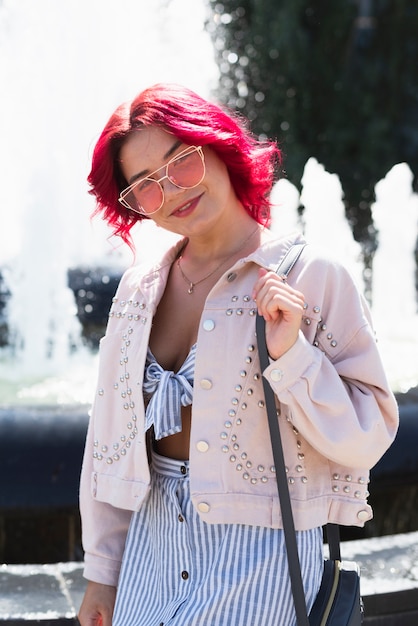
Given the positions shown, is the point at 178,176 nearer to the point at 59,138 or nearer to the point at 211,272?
the point at 211,272

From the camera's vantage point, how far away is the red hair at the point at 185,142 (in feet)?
5.40

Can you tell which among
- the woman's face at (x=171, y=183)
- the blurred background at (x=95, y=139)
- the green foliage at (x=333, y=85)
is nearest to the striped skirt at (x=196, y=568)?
the woman's face at (x=171, y=183)

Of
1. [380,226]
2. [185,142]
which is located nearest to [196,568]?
[185,142]

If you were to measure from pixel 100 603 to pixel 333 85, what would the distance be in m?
17.4

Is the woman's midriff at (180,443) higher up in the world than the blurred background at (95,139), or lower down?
higher up

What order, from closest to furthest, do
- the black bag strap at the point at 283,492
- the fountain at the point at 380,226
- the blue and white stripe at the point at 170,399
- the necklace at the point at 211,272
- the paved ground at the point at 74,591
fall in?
the black bag strap at the point at 283,492 < the blue and white stripe at the point at 170,399 < the necklace at the point at 211,272 < the paved ground at the point at 74,591 < the fountain at the point at 380,226

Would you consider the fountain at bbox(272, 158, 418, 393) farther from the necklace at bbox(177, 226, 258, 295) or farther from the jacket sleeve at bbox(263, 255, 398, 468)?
the jacket sleeve at bbox(263, 255, 398, 468)

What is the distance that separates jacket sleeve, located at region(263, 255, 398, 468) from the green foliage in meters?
16.2

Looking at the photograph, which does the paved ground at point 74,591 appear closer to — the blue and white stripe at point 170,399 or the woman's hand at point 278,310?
the blue and white stripe at point 170,399

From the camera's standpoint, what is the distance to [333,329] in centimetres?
157

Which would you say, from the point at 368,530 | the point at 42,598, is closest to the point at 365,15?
the point at 368,530

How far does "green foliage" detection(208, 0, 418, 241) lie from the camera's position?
1788 centimetres

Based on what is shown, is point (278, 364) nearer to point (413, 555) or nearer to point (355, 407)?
point (355, 407)

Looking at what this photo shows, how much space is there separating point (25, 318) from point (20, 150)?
20.1ft
